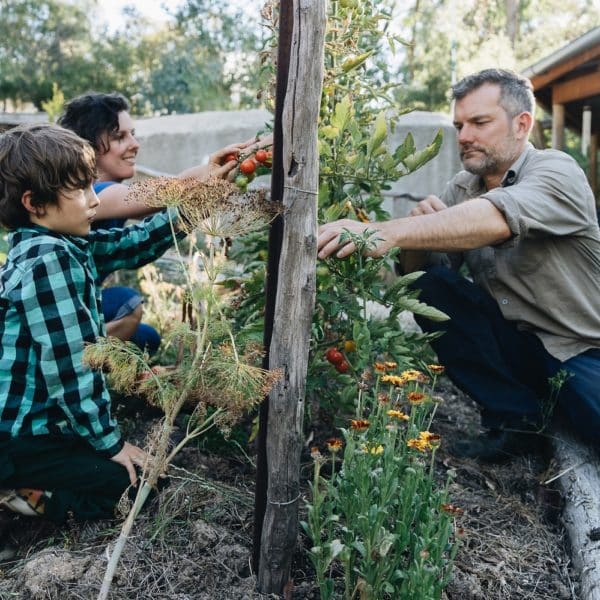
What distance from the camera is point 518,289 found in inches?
114

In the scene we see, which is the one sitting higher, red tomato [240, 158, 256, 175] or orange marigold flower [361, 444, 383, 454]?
red tomato [240, 158, 256, 175]

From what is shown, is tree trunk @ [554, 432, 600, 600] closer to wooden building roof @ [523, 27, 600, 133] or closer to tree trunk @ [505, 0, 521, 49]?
wooden building roof @ [523, 27, 600, 133]

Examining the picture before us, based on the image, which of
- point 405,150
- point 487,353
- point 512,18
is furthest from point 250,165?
point 512,18

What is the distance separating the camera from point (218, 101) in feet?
48.3

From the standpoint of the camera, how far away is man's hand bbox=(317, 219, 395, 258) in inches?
85.9

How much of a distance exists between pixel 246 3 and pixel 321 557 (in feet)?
50.9

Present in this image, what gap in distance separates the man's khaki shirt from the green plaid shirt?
1482 mm

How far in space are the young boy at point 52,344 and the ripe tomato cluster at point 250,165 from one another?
0.47m

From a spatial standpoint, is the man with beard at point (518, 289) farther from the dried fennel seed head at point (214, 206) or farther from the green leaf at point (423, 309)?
the dried fennel seed head at point (214, 206)

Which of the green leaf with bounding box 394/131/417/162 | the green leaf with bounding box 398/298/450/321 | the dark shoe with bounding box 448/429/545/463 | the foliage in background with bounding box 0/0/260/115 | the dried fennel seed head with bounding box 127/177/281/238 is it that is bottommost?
the dark shoe with bounding box 448/429/545/463

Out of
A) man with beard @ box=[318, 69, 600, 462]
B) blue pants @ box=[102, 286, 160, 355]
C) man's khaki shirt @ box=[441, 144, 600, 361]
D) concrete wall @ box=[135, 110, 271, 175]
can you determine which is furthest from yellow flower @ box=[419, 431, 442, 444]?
concrete wall @ box=[135, 110, 271, 175]

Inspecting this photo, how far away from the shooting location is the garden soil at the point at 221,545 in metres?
1.98

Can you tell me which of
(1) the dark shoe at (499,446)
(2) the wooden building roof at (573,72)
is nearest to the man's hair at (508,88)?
(1) the dark shoe at (499,446)

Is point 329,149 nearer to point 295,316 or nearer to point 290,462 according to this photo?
point 295,316
